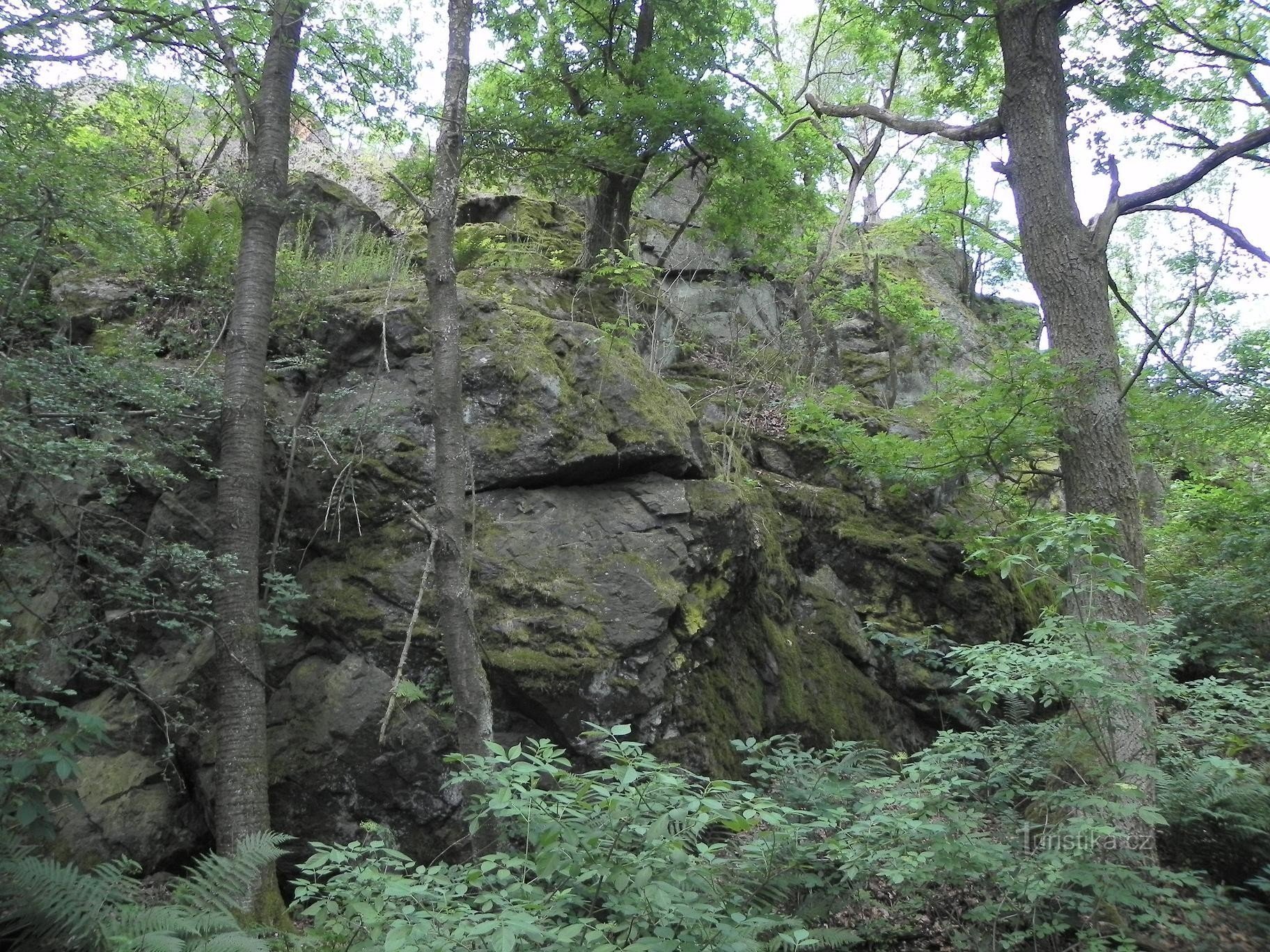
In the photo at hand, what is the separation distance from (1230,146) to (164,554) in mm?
9116

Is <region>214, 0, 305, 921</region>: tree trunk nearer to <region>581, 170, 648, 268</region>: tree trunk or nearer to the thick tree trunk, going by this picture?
<region>581, 170, 648, 268</region>: tree trunk

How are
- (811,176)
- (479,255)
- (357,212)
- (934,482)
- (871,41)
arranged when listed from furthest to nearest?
(871,41) → (811,176) → (357,212) → (479,255) → (934,482)

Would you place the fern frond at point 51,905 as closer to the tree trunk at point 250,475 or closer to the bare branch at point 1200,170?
the tree trunk at point 250,475

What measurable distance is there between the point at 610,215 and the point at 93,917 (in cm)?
858

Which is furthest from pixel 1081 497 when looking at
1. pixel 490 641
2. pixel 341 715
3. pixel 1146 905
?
pixel 341 715

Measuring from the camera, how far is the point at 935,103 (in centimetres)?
1004

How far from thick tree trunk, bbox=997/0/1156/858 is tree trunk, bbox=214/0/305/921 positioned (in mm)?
6255

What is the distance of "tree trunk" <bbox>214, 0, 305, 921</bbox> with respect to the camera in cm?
592

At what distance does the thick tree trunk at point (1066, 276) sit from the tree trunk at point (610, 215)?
414 centimetres

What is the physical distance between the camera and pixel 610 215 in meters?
10.4

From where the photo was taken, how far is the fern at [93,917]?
3887 millimetres

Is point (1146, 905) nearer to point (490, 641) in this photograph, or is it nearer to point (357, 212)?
point (490, 641)

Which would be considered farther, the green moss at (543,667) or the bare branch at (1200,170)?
the bare branch at (1200,170)

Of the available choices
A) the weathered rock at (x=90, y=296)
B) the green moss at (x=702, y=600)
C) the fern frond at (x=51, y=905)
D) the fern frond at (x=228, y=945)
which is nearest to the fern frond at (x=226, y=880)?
the fern frond at (x=51, y=905)
